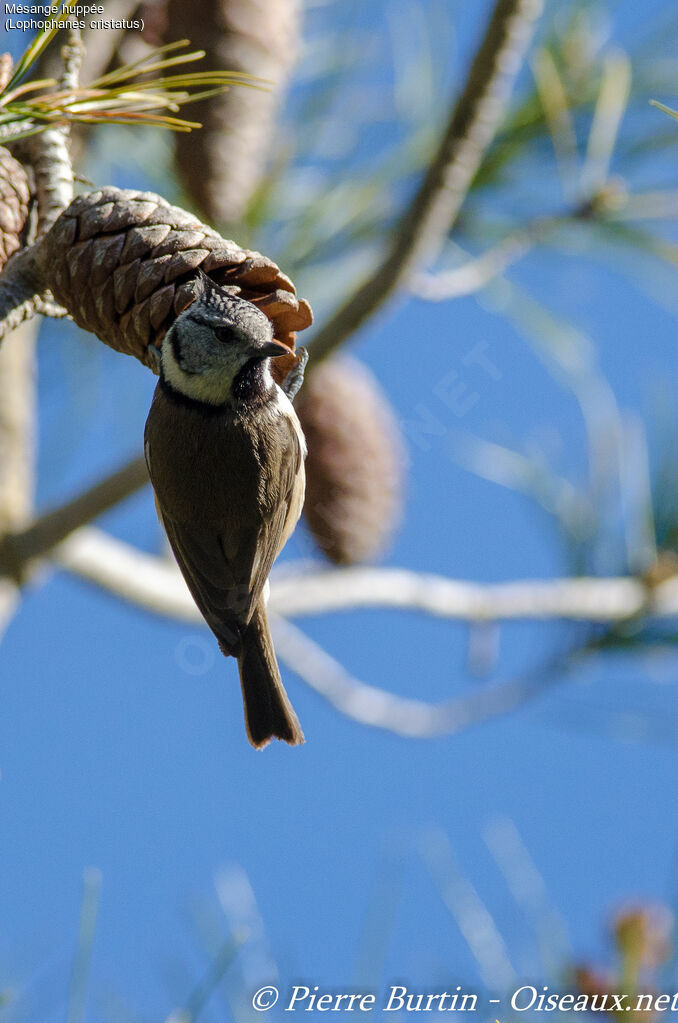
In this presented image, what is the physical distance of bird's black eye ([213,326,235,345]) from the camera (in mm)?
1297

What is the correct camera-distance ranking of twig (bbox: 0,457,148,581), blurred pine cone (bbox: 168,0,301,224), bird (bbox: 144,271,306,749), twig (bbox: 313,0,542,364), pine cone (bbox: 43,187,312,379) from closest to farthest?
pine cone (bbox: 43,187,312,379), bird (bbox: 144,271,306,749), twig (bbox: 313,0,542,364), twig (bbox: 0,457,148,581), blurred pine cone (bbox: 168,0,301,224)

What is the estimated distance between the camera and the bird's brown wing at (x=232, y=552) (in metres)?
1.41

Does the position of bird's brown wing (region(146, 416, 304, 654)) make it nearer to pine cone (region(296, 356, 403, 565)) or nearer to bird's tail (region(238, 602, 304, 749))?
bird's tail (region(238, 602, 304, 749))

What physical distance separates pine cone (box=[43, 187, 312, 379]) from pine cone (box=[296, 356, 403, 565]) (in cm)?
138

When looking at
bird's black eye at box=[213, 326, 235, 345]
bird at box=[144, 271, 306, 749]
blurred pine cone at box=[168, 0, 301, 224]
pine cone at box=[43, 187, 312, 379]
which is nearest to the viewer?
pine cone at box=[43, 187, 312, 379]

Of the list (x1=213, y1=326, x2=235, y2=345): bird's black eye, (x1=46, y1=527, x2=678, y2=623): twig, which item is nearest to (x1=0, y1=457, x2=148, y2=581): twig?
(x1=46, y1=527, x2=678, y2=623): twig

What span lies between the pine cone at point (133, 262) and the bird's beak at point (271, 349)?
0.13 metres

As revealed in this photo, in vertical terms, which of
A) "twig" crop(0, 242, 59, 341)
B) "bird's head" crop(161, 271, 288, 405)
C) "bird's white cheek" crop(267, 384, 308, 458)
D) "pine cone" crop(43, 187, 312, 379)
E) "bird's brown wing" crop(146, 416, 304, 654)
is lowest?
"bird's brown wing" crop(146, 416, 304, 654)

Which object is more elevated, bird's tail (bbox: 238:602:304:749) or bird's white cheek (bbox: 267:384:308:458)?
bird's white cheek (bbox: 267:384:308:458)

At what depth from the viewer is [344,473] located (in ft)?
8.55

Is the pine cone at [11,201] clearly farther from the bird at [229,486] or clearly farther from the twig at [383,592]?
the twig at [383,592]

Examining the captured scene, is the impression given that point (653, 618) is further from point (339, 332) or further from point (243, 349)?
point (243, 349)

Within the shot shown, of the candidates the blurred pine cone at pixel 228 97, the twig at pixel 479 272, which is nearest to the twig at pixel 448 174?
the twig at pixel 479 272

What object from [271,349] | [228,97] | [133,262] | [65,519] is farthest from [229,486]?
[228,97]
